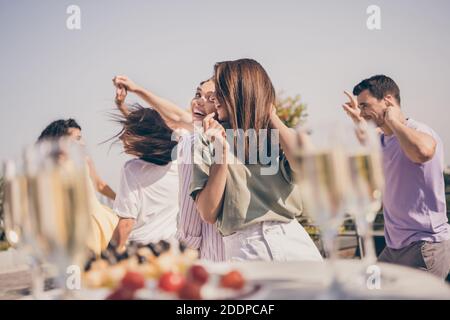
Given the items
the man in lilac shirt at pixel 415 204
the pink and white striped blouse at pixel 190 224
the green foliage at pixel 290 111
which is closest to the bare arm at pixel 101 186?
the pink and white striped blouse at pixel 190 224

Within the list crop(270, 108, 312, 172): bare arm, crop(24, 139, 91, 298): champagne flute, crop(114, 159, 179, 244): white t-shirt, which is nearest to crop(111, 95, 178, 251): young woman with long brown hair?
crop(114, 159, 179, 244): white t-shirt

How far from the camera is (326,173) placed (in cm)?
106

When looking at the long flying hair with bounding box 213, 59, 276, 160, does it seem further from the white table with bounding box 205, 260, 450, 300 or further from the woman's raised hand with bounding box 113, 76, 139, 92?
the white table with bounding box 205, 260, 450, 300

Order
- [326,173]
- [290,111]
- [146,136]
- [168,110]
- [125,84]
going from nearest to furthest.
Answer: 1. [326,173]
2. [125,84]
3. [168,110]
4. [146,136]
5. [290,111]

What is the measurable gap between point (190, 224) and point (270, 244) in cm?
56

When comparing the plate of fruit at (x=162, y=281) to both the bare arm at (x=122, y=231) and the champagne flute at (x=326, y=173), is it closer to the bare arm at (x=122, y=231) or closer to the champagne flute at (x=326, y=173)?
the champagne flute at (x=326, y=173)

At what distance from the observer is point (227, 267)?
1490 millimetres

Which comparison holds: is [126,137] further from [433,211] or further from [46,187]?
[46,187]

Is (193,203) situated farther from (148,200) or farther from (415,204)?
(415,204)

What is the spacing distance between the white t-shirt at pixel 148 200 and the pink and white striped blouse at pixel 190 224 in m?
0.40

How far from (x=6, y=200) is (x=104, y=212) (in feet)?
5.43

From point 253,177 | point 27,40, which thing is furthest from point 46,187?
point 27,40

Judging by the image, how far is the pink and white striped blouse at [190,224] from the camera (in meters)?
2.43

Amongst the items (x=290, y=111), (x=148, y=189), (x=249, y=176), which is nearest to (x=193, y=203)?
(x=249, y=176)
